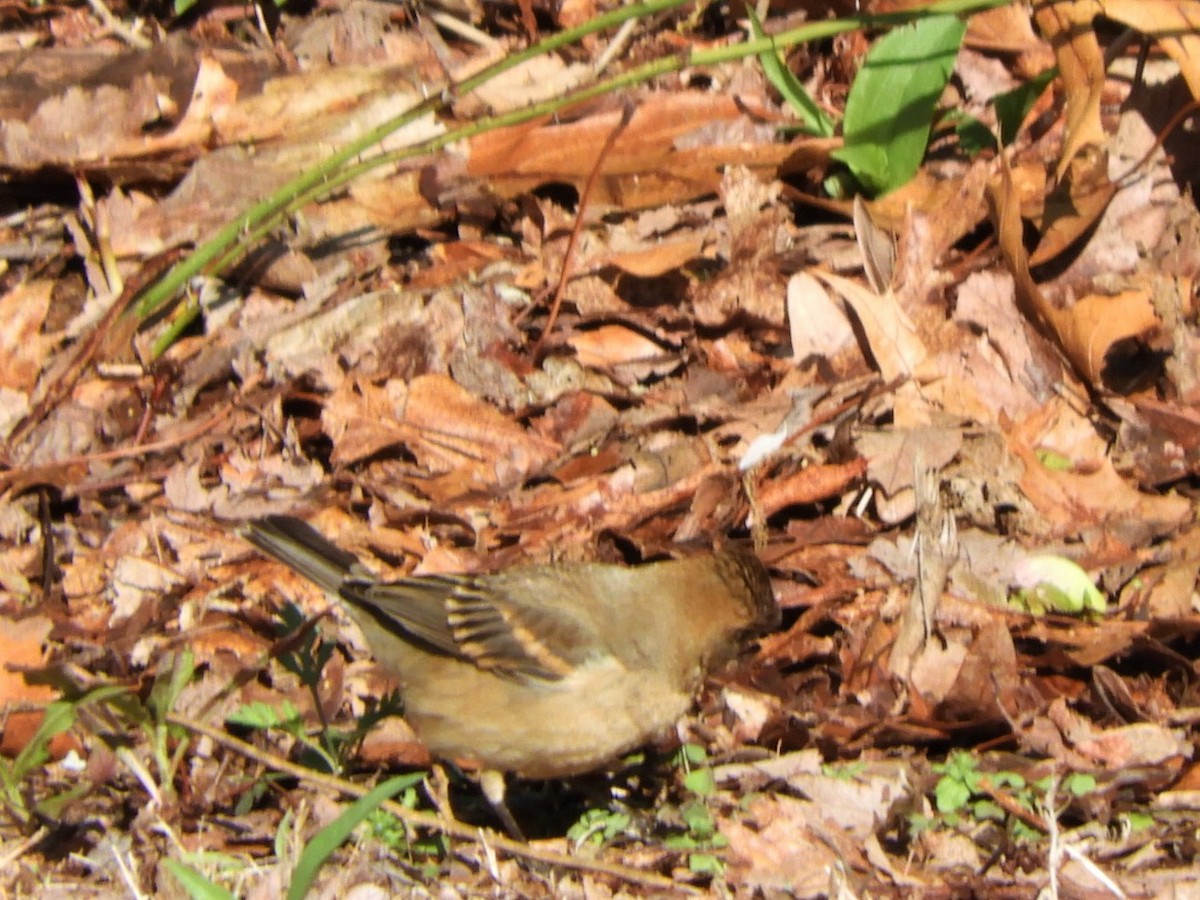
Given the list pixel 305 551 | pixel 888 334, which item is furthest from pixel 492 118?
pixel 305 551

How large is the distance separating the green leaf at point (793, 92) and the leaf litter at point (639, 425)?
6.8 inches

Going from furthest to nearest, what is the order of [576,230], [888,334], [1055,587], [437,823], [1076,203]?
[576,230]
[1076,203]
[888,334]
[1055,587]
[437,823]

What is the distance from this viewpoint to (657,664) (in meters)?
4.95

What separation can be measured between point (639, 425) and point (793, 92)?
1.60 meters

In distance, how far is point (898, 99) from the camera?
19.3 feet

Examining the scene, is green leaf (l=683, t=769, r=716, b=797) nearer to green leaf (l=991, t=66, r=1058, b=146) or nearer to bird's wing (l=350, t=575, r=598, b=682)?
bird's wing (l=350, t=575, r=598, b=682)

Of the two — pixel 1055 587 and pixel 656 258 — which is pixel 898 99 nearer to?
pixel 656 258

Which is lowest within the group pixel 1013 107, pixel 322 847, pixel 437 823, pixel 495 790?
pixel 495 790

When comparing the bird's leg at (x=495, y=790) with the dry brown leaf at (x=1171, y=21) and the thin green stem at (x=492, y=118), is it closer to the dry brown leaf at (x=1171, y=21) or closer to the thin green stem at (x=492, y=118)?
the thin green stem at (x=492, y=118)

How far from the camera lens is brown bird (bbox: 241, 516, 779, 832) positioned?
4.84m

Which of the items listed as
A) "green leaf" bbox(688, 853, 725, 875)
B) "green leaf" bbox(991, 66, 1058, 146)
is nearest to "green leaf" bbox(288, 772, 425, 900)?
"green leaf" bbox(688, 853, 725, 875)

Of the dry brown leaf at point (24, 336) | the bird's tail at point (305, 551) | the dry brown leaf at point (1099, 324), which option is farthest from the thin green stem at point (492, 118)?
the bird's tail at point (305, 551)

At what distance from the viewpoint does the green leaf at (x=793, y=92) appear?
5980 millimetres

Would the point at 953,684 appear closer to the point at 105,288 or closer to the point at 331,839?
the point at 331,839
